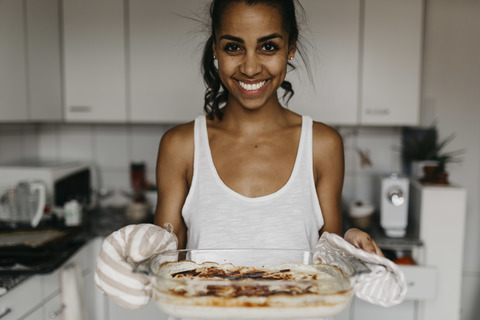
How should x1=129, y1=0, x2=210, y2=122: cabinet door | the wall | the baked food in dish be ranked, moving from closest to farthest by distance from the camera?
the baked food in dish < x1=129, y1=0, x2=210, y2=122: cabinet door < the wall

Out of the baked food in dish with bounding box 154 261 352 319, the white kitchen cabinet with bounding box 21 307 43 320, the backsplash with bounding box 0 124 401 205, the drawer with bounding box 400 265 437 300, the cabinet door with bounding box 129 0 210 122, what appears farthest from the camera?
the backsplash with bounding box 0 124 401 205

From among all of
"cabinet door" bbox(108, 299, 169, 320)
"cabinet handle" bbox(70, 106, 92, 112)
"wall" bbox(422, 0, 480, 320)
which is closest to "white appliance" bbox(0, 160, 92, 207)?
"cabinet handle" bbox(70, 106, 92, 112)

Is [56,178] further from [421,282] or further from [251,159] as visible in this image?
[421,282]

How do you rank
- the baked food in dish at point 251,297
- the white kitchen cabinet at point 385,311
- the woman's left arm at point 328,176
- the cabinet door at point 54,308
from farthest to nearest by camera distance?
the white kitchen cabinet at point 385,311, the cabinet door at point 54,308, the woman's left arm at point 328,176, the baked food in dish at point 251,297

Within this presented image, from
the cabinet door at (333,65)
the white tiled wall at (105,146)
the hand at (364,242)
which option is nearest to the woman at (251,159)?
the hand at (364,242)

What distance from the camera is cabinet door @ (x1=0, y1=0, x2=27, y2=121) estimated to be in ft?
5.61

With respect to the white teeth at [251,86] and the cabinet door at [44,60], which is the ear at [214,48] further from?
the cabinet door at [44,60]

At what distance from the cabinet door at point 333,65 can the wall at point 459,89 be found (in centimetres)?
49

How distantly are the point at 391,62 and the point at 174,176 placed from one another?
4.64 ft

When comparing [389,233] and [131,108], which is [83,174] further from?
[389,233]

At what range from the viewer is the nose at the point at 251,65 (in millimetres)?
836

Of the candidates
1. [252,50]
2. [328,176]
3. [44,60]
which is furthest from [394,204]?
[44,60]

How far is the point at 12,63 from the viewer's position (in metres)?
1.77

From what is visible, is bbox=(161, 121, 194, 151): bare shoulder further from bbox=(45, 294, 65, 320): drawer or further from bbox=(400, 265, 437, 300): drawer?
bbox=(400, 265, 437, 300): drawer
